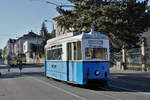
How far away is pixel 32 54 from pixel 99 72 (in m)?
69.2

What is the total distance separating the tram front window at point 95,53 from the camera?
488 inches

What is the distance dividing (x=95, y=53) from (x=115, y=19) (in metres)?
13.4

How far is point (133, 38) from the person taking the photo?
1019 inches

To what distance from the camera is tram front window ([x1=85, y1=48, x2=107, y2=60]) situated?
12.4m

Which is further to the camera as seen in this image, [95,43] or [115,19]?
[115,19]

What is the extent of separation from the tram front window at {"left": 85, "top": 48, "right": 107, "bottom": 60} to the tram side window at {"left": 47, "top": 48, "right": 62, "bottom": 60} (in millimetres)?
2664

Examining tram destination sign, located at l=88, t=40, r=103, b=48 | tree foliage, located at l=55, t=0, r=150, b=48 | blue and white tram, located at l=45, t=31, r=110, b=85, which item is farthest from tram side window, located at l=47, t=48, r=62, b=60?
tree foliage, located at l=55, t=0, r=150, b=48

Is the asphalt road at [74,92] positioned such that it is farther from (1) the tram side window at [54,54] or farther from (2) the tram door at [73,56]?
(1) the tram side window at [54,54]

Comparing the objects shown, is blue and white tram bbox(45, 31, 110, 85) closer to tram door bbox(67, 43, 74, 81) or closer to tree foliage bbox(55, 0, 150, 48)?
tram door bbox(67, 43, 74, 81)

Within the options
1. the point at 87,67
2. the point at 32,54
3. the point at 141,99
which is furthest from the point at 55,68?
the point at 32,54

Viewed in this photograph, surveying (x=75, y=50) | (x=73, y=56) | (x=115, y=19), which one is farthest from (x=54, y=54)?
(x=115, y=19)

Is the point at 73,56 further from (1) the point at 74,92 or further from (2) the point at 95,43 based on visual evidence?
(1) the point at 74,92

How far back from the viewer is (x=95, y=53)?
12562 millimetres

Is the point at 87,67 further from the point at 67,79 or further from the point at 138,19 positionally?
the point at 138,19
